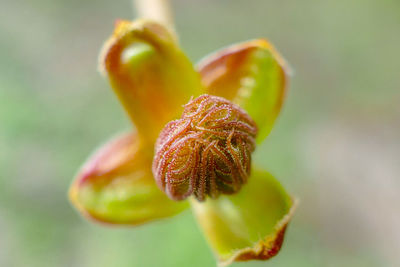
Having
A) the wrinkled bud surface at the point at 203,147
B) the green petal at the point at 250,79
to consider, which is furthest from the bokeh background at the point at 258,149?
the wrinkled bud surface at the point at 203,147

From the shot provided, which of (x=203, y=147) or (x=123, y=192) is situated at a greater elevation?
(x=203, y=147)

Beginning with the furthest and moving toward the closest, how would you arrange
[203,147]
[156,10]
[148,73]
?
[156,10] → [148,73] → [203,147]

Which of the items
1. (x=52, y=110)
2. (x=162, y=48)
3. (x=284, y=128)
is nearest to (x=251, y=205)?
(x=162, y=48)

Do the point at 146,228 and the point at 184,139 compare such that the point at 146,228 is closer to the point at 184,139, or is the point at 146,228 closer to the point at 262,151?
the point at 262,151

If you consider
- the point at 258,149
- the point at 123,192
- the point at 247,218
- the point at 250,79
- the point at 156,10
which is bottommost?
the point at 258,149

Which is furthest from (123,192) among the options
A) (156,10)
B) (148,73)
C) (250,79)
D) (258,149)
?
(258,149)

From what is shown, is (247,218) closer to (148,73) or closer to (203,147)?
(203,147)

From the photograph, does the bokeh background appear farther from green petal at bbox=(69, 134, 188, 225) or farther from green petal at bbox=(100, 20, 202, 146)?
green petal at bbox=(100, 20, 202, 146)

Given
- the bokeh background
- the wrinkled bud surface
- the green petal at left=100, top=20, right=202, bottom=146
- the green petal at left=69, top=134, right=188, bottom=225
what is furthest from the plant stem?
the bokeh background
